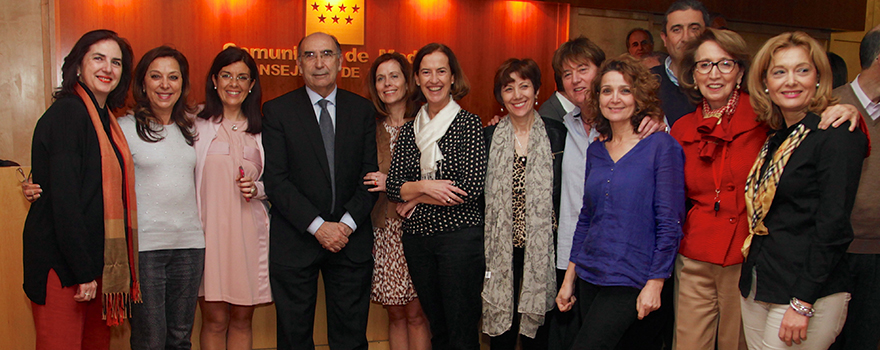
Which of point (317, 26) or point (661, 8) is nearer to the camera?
point (317, 26)

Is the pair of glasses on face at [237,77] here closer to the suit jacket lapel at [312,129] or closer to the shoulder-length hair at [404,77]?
the suit jacket lapel at [312,129]

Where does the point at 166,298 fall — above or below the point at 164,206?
Result: below

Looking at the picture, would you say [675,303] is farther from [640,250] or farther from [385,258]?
[385,258]

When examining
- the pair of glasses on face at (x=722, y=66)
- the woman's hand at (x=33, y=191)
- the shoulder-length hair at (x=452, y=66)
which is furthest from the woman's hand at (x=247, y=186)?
the pair of glasses on face at (x=722, y=66)

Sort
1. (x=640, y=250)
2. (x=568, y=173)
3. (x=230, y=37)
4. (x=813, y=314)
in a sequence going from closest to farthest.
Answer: (x=813, y=314) → (x=640, y=250) → (x=568, y=173) → (x=230, y=37)

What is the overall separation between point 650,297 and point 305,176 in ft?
5.96

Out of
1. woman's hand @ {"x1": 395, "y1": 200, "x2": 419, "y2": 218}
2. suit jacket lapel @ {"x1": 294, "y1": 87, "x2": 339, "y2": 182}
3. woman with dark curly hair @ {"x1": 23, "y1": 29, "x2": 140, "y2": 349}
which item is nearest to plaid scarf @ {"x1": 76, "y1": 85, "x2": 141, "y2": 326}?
woman with dark curly hair @ {"x1": 23, "y1": 29, "x2": 140, "y2": 349}

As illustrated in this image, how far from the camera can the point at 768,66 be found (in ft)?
7.13

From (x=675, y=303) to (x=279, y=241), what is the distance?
2.04 meters

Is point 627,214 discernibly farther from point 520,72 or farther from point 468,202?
point 520,72

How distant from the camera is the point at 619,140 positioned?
8.17ft

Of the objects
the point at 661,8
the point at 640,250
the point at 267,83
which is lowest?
the point at 640,250

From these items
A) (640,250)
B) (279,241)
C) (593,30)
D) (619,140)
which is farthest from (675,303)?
(593,30)

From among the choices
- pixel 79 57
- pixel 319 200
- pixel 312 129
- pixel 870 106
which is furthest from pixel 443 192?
pixel 870 106
